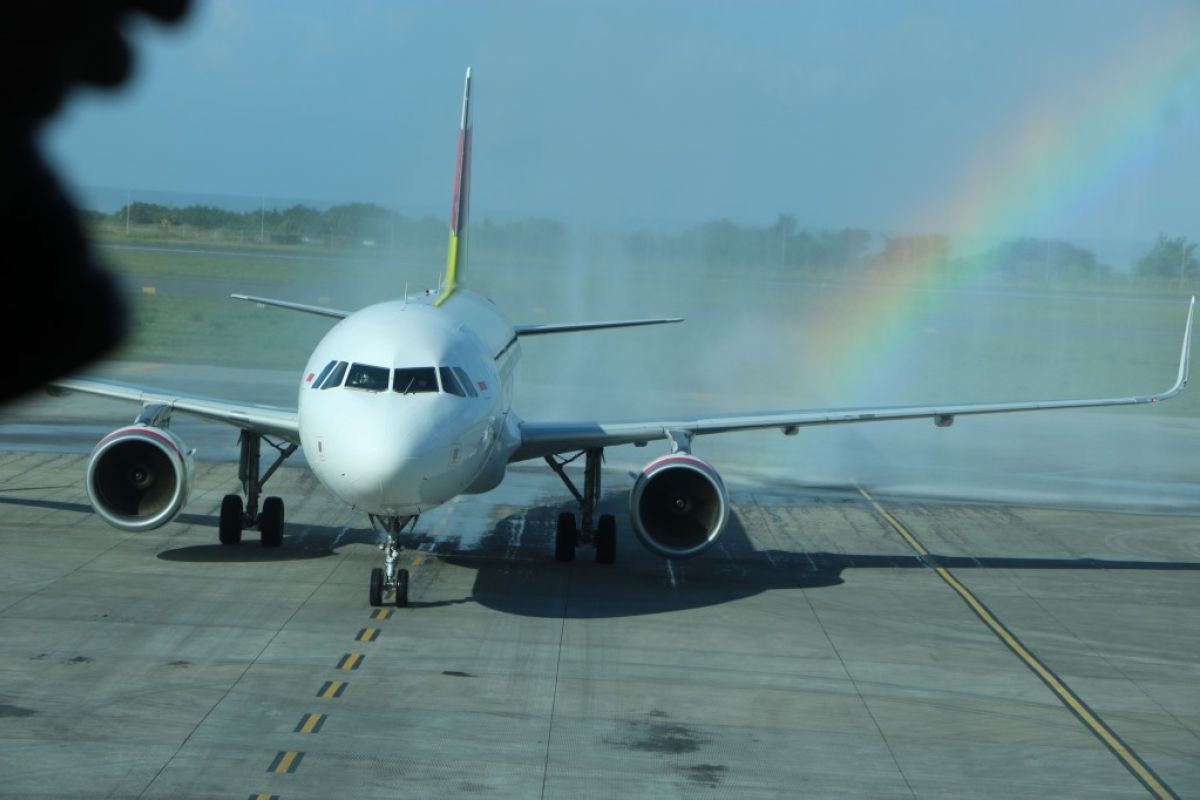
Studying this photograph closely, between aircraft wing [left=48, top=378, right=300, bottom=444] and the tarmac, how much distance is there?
191cm

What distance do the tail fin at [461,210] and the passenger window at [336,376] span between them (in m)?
9.92

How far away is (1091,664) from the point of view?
16469 millimetres

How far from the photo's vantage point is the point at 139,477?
20.0 meters

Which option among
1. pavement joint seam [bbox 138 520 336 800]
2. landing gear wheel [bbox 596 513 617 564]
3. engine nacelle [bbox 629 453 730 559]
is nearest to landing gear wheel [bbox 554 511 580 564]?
landing gear wheel [bbox 596 513 617 564]

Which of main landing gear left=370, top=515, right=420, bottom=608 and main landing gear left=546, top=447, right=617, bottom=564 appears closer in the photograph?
main landing gear left=370, top=515, right=420, bottom=608

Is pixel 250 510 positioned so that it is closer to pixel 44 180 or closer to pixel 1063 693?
pixel 1063 693

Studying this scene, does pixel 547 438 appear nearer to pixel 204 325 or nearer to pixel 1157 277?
pixel 204 325

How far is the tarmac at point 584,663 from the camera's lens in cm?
1191

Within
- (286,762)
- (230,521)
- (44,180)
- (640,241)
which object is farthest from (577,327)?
(640,241)

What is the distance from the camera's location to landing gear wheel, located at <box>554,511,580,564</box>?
2138cm

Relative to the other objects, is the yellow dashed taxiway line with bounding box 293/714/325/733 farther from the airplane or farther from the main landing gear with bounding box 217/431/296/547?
the main landing gear with bounding box 217/431/296/547

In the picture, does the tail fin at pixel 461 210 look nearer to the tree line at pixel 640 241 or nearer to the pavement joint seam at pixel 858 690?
the pavement joint seam at pixel 858 690

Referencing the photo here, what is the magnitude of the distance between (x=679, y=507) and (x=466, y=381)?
3836 millimetres

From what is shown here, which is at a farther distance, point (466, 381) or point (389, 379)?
point (466, 381)
